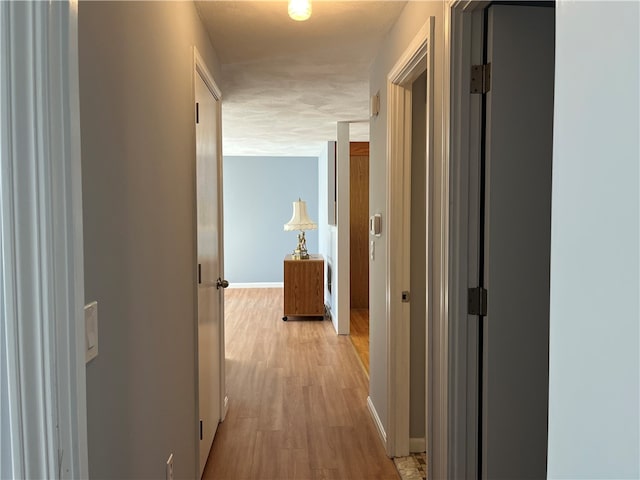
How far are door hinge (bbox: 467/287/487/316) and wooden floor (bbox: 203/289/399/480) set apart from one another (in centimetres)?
122

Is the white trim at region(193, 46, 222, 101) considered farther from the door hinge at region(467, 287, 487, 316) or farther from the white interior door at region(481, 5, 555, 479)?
the door hinge at region(467, 287, 487, 316)

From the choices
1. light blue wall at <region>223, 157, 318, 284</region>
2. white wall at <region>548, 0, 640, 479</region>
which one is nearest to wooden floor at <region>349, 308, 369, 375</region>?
light blue wall at <region>223, 157, 318, 284</region>

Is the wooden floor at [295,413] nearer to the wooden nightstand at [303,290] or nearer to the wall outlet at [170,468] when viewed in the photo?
the wooden nightstand at [303,290]

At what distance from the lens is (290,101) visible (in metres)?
4.15

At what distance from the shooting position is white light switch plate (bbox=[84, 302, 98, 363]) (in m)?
0.99

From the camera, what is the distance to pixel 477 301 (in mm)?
1709

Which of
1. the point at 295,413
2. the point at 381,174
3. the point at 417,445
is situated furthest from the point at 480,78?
the point at 295,413

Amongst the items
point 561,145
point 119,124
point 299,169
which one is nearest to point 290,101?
point 119,124

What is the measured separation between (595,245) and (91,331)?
3.04ft

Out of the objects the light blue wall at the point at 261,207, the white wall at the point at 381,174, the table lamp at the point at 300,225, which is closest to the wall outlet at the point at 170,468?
the white wall at the point at 381,174

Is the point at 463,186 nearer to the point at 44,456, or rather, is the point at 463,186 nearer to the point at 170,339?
the point at 170,339

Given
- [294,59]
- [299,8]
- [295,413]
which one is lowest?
[295,413]

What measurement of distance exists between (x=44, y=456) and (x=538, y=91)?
1626 mm

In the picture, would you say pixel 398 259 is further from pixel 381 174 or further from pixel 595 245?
pixel 595 245
